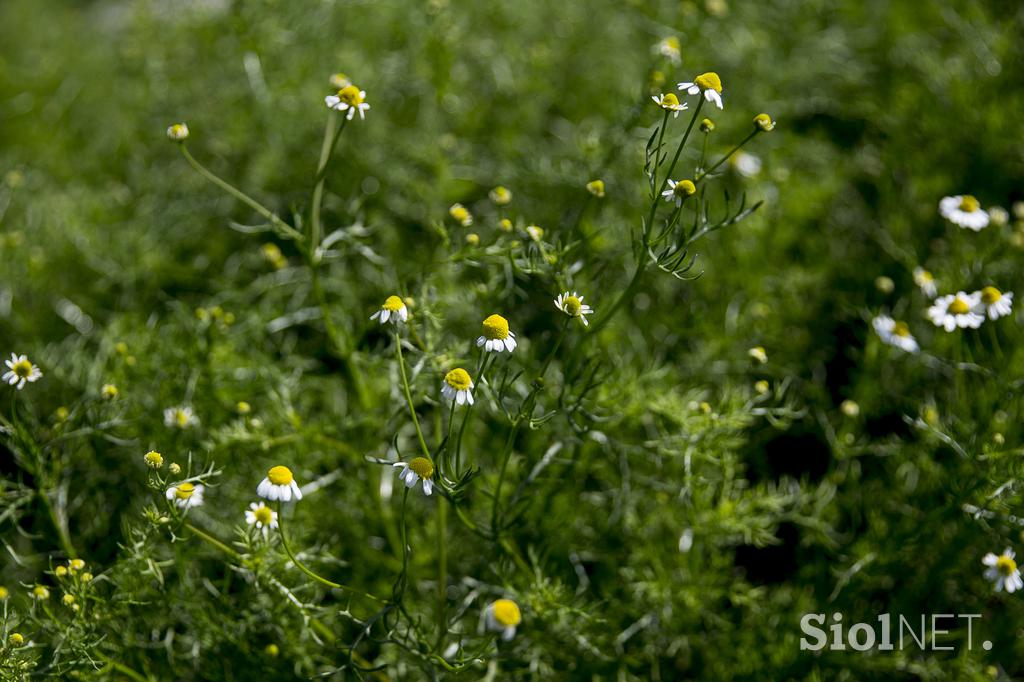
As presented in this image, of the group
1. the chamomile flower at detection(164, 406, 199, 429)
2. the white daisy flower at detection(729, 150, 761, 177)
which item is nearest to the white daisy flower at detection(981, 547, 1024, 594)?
the white daisy flower at detection(729, 150, 761, 177)

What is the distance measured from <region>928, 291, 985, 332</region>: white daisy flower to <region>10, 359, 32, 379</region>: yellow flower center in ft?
7.83

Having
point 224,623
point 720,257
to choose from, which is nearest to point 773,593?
point 720,257

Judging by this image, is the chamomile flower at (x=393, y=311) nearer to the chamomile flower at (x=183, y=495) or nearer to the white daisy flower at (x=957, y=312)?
the chamomile flower at (x=183, y=495)

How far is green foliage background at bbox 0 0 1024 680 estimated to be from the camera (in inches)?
91.4

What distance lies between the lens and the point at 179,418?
2.33 meters

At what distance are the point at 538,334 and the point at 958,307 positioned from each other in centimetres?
127

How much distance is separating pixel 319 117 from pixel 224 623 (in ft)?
6.66

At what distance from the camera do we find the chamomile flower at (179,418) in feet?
7.61

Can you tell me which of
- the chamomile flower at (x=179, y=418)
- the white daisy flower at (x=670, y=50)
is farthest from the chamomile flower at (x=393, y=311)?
the white daisy flower at (x=670, y=50)

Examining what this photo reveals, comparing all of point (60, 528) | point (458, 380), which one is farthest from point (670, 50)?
point (60, 528)

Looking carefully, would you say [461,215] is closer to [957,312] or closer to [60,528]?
[60,528]

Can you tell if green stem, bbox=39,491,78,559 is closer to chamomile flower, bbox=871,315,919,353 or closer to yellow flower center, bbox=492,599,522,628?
yellow flower center, bbox=492,599,522,628

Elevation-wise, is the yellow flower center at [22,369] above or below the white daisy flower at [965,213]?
above

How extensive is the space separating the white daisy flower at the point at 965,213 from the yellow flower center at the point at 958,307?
1.27 ft
